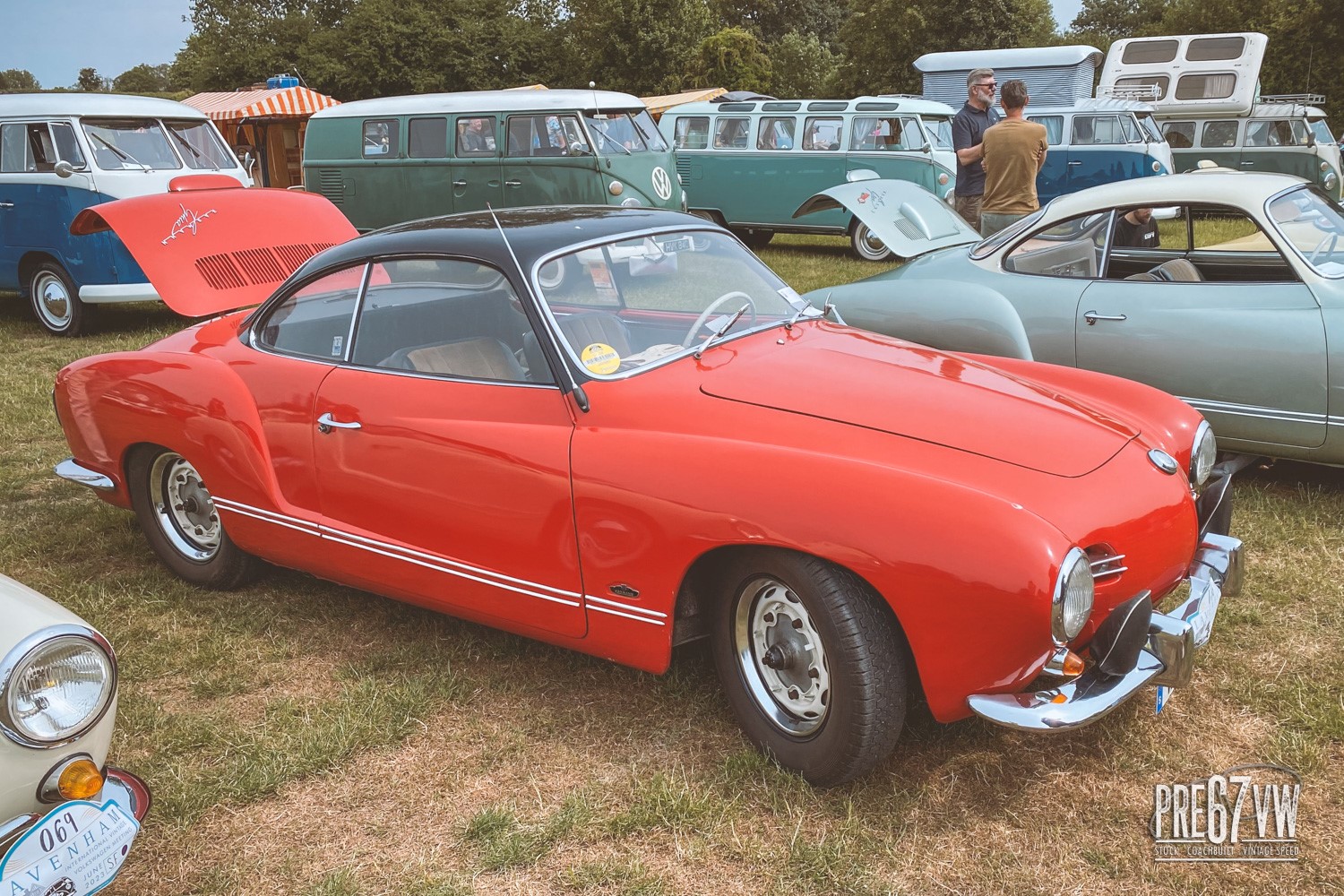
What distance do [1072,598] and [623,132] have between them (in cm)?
1080

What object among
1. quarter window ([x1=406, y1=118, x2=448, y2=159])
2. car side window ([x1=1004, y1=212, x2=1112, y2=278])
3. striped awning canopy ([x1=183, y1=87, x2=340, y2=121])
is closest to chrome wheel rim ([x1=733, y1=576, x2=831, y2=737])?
car side window ([x1=1004, y1=212, x2=1112, y2=278])

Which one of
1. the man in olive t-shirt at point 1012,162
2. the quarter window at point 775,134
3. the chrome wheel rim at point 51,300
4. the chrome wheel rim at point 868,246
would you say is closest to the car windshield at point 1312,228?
the man in olive t-shirt at point 1012,162

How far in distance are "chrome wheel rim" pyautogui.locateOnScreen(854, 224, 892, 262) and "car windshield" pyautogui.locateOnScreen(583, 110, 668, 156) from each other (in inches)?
104

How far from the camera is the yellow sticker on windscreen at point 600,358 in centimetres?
332

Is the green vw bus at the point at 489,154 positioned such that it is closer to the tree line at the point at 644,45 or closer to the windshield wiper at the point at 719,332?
the windshield wiper at the point at 719,332

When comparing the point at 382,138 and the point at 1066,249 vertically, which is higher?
the point at 382,138

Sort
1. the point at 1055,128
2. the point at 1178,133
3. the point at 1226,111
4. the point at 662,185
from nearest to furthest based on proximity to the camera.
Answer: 1. the point at 662,185
2. the point at 1055,128
3. the point at 1226,111
4. the point at 1178,133

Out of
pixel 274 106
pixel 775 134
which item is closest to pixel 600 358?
pixel 775 134

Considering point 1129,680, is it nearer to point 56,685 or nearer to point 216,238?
point 56,685

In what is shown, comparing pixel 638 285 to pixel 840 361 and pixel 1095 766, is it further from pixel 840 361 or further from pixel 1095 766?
pixel 1095 766

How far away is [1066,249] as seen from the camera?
5.62 meters

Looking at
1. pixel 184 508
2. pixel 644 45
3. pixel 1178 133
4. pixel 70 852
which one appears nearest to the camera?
pixel 70 852

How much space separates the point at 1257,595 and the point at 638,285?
8.33 ft

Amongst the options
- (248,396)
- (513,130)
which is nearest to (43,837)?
(248,396)
